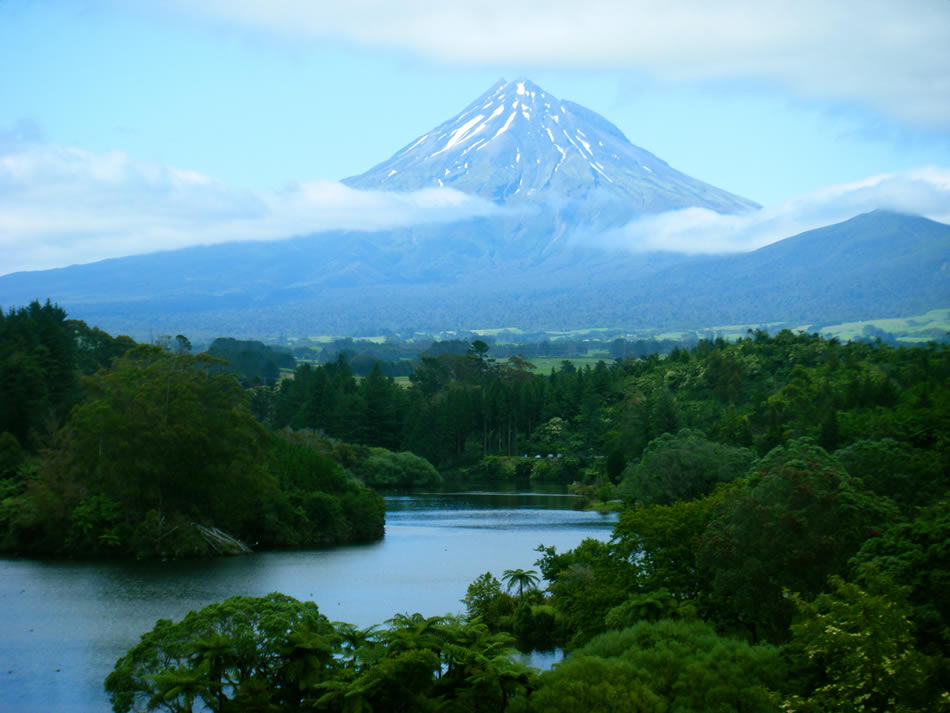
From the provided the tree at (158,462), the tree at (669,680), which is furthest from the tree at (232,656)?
the tree at (158,462)

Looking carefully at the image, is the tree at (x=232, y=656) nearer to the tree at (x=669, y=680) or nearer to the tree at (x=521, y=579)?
the tree at (x=669, y=680)

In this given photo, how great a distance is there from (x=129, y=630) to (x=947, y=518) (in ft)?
70.0

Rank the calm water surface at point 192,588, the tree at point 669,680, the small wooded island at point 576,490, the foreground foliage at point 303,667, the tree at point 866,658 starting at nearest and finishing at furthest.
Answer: the tree at point 866,658
the tree at point 669,680
the small wooded island at point 576,490
the foreground foliage at point 303,667
the calm water surface at point 192,588

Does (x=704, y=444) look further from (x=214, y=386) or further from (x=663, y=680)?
(x=663, y=680)

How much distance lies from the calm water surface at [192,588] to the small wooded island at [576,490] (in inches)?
100

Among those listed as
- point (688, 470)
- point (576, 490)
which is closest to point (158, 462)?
point (688, 470)

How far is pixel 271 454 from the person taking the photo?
48938 millimetres

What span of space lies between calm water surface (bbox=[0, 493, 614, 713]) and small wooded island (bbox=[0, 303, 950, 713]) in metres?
2.55

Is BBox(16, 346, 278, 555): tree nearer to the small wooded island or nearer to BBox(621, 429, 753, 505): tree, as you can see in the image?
the small wooded island

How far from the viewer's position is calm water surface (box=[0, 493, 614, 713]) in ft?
88.5

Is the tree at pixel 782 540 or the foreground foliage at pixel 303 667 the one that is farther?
the tree at pixel 782 540

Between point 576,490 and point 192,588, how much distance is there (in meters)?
41.8

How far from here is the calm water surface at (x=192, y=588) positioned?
88.5ft

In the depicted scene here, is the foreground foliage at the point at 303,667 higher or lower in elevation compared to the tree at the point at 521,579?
higher
